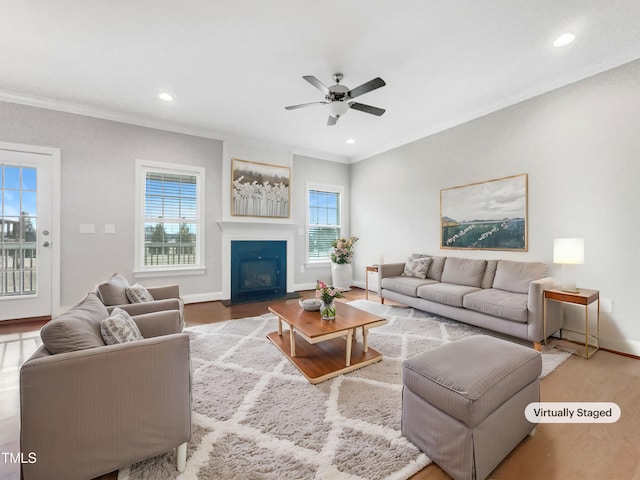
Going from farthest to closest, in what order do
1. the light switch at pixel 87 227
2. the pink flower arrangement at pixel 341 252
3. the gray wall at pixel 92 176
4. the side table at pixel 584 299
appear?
the pink flower arrangement at pixel 341 252, the light switch at pixel 87 227, the gray wall at pixel 92 176, the side table at pixel 584 299

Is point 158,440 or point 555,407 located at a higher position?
point 158,440

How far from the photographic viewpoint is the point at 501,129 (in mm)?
3652

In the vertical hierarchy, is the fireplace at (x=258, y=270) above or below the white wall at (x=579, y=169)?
below

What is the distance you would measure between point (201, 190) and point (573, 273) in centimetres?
527

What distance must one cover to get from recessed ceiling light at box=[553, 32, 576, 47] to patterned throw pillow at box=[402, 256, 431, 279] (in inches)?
111

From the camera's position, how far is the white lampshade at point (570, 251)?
266cm

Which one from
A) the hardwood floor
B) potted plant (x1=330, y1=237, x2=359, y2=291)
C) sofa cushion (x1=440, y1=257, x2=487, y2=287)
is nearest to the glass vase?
the hardwood floor

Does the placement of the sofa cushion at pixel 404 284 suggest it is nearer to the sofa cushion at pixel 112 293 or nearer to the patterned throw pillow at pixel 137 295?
the patterned throw pillow at pixel 137 295

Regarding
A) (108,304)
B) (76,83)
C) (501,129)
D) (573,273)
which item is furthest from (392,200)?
(76,83)

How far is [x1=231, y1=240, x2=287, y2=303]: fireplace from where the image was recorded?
496 centimetres

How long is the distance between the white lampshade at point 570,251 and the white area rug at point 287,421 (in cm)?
92

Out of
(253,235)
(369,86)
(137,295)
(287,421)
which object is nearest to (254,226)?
(253,235)

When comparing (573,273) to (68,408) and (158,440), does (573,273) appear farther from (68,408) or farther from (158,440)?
(68,408)

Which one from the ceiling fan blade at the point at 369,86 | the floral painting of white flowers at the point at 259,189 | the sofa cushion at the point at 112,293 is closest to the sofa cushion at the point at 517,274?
the ceiling fan blade at the point at 369,86
